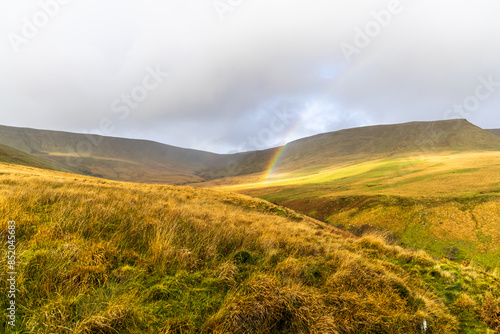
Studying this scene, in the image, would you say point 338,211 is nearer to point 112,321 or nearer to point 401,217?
point 401,217

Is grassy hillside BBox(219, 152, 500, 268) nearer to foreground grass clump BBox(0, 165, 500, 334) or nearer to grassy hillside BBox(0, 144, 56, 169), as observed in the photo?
foreground grass clump BBox(0, 165, 500, 334)

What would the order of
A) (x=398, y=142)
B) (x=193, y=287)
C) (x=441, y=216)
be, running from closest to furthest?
1. (x=193, y=287)
2. (x=441, y=216)
3. (x=398, y=142)

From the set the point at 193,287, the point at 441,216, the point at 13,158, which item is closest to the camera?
the point at 193,287

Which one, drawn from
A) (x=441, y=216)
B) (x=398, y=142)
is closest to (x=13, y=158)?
(x=441, y=216)

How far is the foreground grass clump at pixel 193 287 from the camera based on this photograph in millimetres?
2504

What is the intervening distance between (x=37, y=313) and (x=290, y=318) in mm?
3095

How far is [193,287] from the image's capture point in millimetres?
3291

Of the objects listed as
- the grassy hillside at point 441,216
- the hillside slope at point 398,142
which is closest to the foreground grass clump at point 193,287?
the grassy hillside at point 441,216

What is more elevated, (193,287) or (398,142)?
(398,142)

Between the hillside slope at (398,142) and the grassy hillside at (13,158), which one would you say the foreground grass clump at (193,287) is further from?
the hillside slope at (398,142)

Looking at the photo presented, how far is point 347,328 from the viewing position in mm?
2990

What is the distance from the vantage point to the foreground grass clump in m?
2.50

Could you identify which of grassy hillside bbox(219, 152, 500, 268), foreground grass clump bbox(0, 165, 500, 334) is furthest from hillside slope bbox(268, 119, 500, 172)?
foreground grass clump bbox(0, 165, 500, 334)

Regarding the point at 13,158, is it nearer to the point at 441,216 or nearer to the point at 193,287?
the point at 193,287
